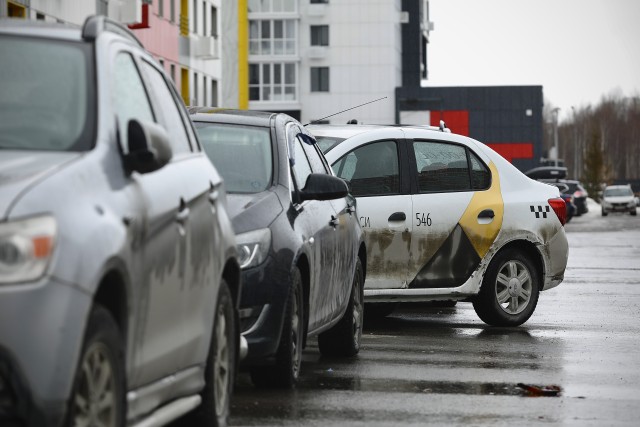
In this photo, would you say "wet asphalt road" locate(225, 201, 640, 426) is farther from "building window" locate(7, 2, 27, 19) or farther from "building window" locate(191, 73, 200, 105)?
"building window" locate(191, 73, 200, 105)

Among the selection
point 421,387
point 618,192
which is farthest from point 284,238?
point 618,192

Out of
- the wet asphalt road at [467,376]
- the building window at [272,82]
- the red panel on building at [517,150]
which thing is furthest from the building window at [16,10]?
the red panel on building at [517,150]

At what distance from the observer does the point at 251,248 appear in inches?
370

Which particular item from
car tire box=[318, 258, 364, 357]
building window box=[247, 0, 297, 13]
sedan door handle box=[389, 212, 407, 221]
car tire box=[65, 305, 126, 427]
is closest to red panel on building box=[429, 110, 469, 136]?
building window box=[247, 0, 297, 13]

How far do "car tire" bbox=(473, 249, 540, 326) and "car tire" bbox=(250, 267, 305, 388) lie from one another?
5258 millimetres

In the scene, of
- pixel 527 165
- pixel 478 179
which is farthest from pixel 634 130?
pixel 478 179

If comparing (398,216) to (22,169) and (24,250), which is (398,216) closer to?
(22,169)

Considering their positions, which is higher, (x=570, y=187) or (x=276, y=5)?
(x=276, y=5)

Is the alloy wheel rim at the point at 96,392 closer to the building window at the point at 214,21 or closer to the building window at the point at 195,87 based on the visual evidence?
the building window at the point at 195,87

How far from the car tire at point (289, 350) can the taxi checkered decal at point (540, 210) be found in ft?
18.8

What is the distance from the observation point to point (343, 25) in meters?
109

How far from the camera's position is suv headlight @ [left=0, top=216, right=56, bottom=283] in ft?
16.2

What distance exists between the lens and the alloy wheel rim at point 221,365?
24.3 ft

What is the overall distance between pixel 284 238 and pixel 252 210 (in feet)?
0.79
